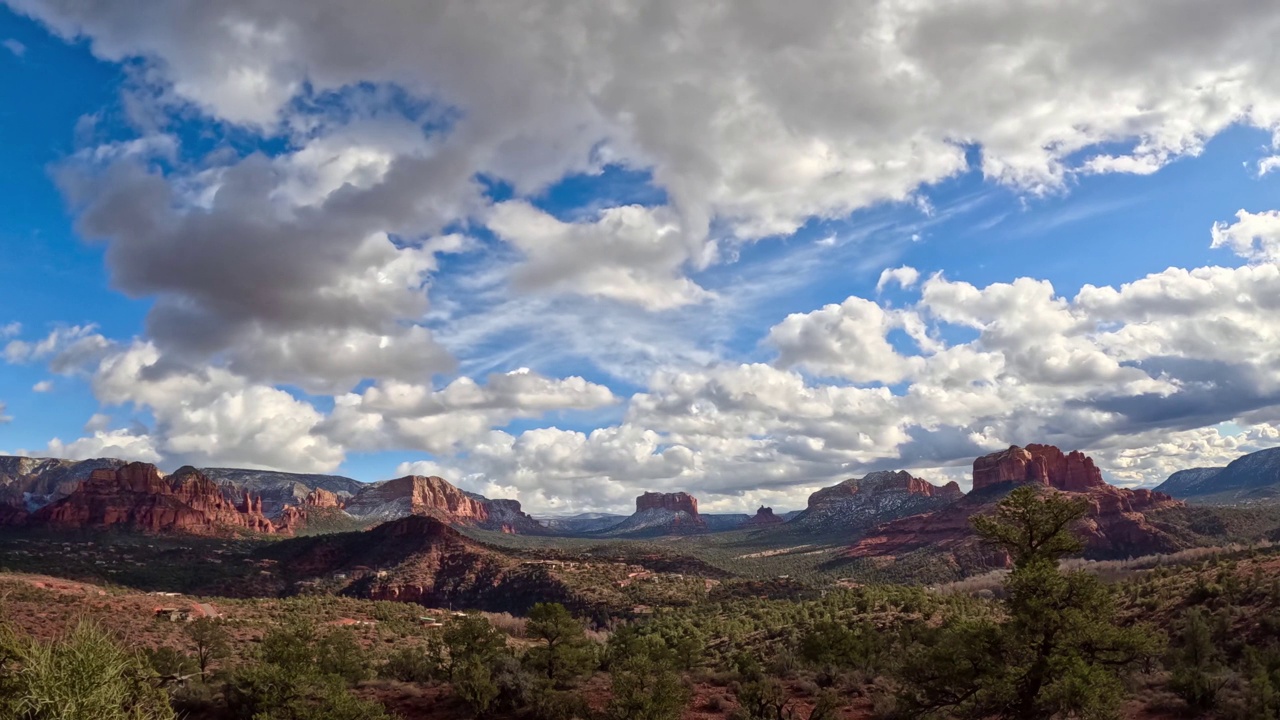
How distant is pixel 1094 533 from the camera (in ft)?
480

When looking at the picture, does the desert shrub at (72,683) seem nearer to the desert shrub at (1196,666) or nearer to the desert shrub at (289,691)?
the desert shrub at (289,691)

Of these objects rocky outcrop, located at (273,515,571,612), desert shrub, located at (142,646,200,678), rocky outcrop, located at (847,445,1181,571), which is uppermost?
desert shrub, located at (142,646,200,678)

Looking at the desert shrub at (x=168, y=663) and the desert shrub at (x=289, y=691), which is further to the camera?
the desert shrub at (x=168, y=663)

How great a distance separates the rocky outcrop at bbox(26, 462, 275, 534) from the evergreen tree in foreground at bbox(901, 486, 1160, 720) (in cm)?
19299

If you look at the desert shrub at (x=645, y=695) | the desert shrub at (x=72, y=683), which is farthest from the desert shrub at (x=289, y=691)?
the desert shrub at (x=72, y=683)

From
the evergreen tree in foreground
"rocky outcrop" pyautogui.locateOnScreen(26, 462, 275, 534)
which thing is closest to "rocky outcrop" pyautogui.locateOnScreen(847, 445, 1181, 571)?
the evergreen tree in foreground

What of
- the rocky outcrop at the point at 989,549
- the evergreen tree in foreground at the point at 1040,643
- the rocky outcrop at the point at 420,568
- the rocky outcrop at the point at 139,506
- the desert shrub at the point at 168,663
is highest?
the rocky outcrop at the point at 139,506

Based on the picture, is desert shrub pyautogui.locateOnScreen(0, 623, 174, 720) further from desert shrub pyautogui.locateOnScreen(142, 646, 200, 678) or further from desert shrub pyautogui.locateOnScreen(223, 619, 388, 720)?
desert shrub pyautogui.locateOnScreen(142, 646, 200, 678)

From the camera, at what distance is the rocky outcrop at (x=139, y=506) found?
533ft

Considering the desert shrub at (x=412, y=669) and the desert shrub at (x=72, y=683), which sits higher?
the desert shrub at (x=72, y=683)

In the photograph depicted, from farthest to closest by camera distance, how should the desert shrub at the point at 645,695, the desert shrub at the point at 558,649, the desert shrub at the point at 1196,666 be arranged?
the desert shrub at the point at 558,649 < the desert shrub at the point at 645,695 < the desert shrub at the point at 1196,666

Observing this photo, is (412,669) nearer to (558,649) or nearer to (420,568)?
(558,649)

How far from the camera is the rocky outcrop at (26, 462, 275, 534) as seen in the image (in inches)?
6393

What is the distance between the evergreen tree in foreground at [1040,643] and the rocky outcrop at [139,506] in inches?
7598
